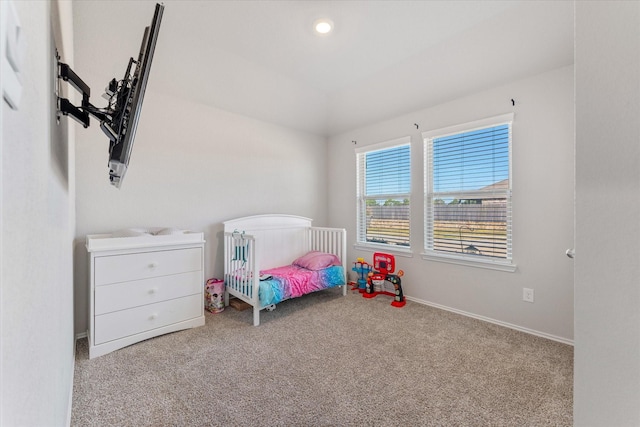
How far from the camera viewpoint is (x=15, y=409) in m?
0.39

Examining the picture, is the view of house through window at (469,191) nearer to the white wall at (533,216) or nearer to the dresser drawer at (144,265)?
the white wall at (533,216)

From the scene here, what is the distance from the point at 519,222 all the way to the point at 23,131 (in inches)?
122

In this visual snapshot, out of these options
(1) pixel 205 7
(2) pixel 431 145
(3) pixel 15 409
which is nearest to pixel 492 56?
(2) pixel 431 145

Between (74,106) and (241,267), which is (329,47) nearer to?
(74,106)

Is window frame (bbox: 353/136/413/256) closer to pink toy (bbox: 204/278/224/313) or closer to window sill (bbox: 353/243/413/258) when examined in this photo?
window sill (bbox: 353/243/413/258)

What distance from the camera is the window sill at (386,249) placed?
10.9 feet

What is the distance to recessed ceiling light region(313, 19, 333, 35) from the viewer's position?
2105mm

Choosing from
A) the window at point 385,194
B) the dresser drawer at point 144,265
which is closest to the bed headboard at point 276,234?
the dresser drawer at point 144,265

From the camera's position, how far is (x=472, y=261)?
9.11 feet

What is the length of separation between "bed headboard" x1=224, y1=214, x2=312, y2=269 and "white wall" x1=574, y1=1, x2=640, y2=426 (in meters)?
2.86

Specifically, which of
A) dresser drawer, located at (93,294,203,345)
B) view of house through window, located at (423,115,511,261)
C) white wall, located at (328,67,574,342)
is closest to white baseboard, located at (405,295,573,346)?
white wall, located at (328,67,574,342)

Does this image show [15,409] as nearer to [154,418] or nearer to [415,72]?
[154,418]

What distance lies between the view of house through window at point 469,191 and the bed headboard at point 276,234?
1.62m

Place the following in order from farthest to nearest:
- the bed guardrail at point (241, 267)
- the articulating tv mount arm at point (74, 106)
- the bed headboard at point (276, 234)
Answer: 1. the bed headboard at point (276, 234)
2. the bed guardrail at point (241, 267)
3. the articulating tv mount arm at point (74, 106)
